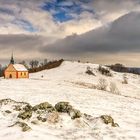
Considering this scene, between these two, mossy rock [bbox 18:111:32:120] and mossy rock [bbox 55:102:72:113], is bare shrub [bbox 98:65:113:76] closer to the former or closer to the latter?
mossy rock [bbox 55:102:72:113]

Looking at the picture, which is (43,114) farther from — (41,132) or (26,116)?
(41,132)

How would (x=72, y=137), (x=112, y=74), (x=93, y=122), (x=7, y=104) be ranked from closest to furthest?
1. (x=72, y=137)
2. (x=93, y=122)
3. (x=7, y=104)
4. (x=112, y=74)

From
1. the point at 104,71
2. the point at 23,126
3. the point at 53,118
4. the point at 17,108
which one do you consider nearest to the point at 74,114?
the point at 53,118

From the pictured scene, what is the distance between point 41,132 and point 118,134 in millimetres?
6261

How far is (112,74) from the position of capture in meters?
135

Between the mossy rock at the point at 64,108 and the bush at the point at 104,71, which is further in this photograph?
the bush at the point at 104,71

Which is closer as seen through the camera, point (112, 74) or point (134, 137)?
point (134, 137)

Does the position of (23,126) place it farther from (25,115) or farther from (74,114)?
(74,114)

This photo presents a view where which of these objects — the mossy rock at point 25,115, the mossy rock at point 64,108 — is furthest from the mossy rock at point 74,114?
the mossy rock at point 25,115

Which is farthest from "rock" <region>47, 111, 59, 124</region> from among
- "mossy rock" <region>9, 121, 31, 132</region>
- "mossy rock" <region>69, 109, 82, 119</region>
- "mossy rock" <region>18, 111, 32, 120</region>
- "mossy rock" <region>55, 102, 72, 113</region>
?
"mossy rock" <region>9, 121, 31, 132</region>

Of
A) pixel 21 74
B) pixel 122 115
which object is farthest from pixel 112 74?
pixel 122 115

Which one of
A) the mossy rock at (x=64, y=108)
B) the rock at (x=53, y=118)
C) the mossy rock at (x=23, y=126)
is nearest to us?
A: the mossy rock at (x=23, y=126)

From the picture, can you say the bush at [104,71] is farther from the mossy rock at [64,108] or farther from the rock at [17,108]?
the mossy rock at [64,108]

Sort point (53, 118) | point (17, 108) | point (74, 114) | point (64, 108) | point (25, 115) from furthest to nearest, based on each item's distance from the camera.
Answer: point (17, 108) < point (64, 108) < point (74, 114) < point (25, 115) < point (53, 118)
